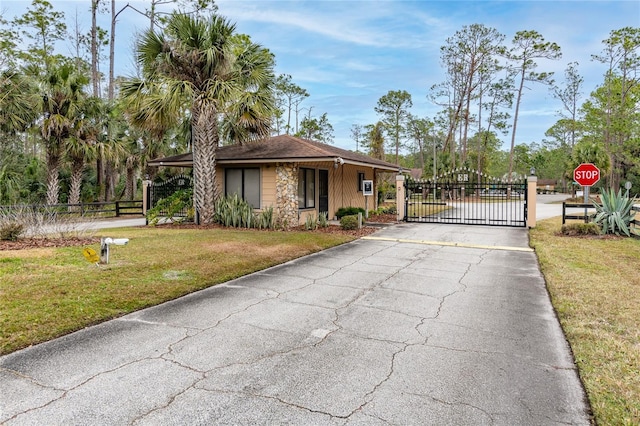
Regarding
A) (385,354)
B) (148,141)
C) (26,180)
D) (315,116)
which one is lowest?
(385,354)

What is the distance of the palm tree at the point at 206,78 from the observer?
39.2 feet

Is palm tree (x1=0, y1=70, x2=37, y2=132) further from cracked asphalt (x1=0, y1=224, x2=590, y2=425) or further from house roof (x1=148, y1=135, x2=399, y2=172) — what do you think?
cracked asphalt (x1=0, y1=224, x2=590, y2=425)

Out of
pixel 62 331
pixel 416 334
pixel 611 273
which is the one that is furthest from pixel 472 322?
pixel 62 331

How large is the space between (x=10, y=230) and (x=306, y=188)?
8642 mm

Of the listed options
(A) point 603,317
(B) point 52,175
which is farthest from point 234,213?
(B) point 52,175

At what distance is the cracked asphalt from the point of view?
2658 mm

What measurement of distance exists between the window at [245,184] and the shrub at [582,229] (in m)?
9.95

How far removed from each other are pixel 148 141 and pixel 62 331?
2046 cm

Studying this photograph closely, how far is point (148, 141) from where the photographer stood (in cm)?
2234

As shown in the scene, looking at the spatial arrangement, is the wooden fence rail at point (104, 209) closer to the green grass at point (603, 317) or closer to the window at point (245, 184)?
the window at point (245, 184)

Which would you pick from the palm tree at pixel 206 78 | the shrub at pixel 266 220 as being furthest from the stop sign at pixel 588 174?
the palm tree at pixel 206 78

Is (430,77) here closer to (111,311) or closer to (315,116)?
(315,116)

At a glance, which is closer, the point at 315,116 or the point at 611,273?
the point at 611,273

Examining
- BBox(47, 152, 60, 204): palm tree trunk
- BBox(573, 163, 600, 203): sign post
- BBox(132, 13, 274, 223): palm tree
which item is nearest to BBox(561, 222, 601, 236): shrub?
BBox(573, 163, 600, 203): sign post
